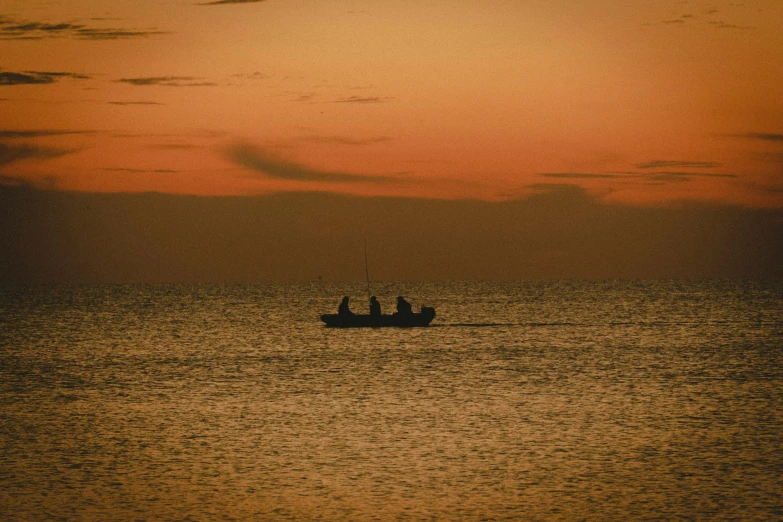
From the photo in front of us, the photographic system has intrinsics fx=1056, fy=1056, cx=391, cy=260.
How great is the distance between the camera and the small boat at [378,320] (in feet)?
213

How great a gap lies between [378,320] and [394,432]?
33.9 metres

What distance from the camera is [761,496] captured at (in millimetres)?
22625

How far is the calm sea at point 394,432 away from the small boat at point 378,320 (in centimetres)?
151

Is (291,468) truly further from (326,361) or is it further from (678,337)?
(678,337)

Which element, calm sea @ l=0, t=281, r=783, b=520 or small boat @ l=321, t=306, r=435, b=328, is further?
small boat @ l=321, t=306, r=435, b=328

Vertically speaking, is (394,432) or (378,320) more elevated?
(378,320)

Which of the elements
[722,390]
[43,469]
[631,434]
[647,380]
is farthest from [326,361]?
[43,469]

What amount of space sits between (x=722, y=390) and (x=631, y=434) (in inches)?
525

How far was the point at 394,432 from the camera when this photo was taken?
30969mm

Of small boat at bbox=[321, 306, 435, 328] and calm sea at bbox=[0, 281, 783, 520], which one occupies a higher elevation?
small boat at bbox=[321, 306, 435, 328]

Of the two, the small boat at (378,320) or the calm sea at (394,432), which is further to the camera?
the small boat at (378,320)

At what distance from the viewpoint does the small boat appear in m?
65.1

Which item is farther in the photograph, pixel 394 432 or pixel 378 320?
pixel 378 320

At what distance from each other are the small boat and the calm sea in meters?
1.51
